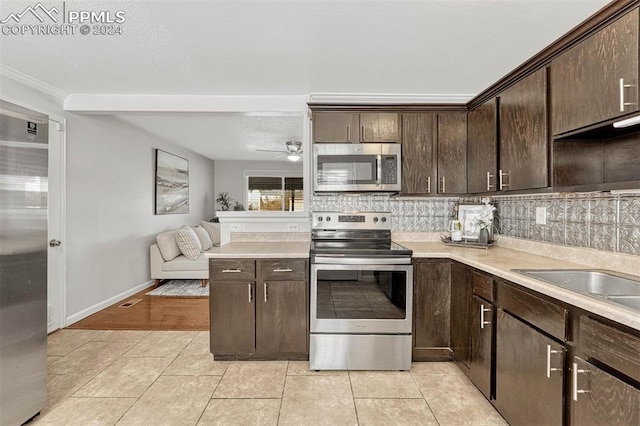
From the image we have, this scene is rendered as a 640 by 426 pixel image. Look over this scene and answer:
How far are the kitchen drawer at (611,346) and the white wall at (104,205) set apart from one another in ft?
13.6

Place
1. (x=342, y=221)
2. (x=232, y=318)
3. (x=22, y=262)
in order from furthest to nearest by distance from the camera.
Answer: (x=342, y=221)
(x=232, y=318)
(x=22, y=262)

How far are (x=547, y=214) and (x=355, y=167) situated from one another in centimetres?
149

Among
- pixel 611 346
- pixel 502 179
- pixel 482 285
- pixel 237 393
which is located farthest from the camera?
pixel 502 179

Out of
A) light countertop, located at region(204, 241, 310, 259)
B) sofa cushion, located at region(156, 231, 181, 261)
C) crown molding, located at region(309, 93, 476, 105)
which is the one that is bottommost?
sofa cushion, located at region(156, 231, 181, 261)

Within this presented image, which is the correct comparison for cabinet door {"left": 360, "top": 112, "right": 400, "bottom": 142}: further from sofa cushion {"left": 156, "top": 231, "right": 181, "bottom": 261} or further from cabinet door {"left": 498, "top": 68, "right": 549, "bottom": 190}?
sofa cushion {"left": 156, "top": 231, "right": 181, "bottom": 261}

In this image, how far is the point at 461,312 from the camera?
2.34 meters

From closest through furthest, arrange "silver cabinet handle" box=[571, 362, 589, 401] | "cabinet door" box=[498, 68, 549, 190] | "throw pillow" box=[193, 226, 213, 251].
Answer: "silver cabinet handle" box=[571, 362, 589, 401]
"cabinet door" box=[498, 68, 549, 190]
"throw pillow" box=[193, 226, 213, 251]

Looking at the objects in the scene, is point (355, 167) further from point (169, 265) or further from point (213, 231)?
point (213, 231)

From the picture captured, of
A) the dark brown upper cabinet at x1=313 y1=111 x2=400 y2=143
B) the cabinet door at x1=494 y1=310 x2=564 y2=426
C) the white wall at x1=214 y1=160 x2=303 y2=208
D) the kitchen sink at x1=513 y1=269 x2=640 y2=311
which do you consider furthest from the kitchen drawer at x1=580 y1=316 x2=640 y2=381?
the white wall at x1=214 y1=160 x2=303 y2=208

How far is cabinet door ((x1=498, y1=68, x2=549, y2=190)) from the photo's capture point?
6.30 feet

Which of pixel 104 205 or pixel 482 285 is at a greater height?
pixel 104 205

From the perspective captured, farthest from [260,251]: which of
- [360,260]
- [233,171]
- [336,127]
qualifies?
[233,171]

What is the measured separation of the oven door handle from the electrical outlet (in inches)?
39.9

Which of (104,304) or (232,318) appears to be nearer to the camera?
(232,318)
